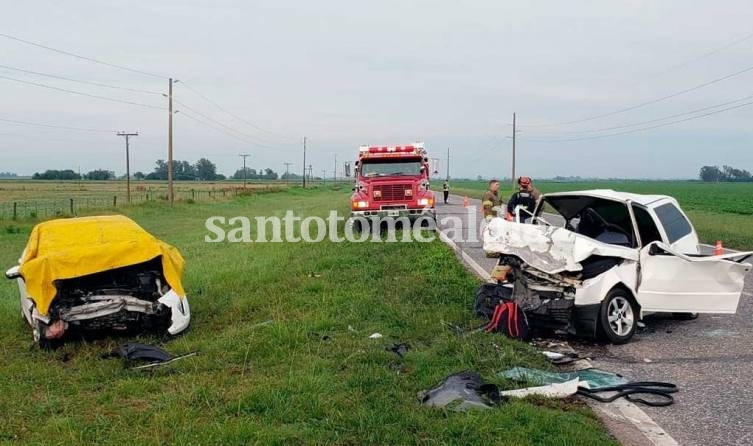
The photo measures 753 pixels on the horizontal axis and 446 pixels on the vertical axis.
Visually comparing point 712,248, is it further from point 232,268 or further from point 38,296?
point 38,296

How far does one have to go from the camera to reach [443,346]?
6336 mm

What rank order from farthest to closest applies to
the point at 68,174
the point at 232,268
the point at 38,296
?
the point at 68,174
the point at 232,268
the point at 38,296

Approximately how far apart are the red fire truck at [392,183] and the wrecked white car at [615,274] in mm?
11452

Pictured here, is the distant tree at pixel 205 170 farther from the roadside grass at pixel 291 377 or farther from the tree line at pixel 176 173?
the roadside grass at pixel 291 377

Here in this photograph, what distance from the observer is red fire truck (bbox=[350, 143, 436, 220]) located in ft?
→ 63.3

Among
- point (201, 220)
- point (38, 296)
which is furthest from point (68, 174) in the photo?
point (38, 296)

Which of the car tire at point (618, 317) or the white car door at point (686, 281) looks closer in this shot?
the car tire at point (618, 317)

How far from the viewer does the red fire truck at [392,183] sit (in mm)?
19281

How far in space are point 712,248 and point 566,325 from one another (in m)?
10.5

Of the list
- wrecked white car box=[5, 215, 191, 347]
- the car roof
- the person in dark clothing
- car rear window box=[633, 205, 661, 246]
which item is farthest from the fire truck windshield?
car rear window box=[633, 205, 661, 246]

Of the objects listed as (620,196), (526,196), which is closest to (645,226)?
(620,196)

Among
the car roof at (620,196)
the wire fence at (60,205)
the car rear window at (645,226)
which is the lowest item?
the wire fence at (60,205)

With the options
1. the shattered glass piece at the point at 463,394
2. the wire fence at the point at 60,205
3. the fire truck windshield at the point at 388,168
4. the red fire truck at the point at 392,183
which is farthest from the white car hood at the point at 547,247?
the wire fence at the point at 60,205

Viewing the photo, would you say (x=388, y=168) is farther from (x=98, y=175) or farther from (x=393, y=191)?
(x=98, y=175)
